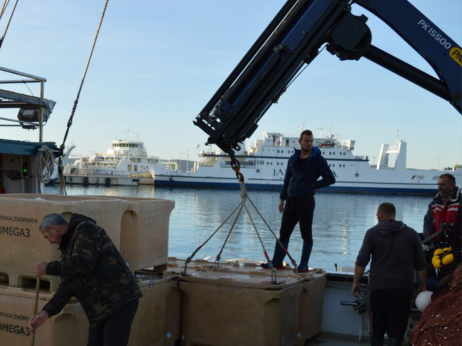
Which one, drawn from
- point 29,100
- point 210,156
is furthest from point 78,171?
point 29,100

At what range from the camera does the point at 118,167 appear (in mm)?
108625

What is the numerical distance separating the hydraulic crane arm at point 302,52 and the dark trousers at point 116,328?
3.00 meters

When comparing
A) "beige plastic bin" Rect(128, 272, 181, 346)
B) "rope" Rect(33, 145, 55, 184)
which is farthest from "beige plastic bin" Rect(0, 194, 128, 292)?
"rope" Rect(33, 145, 55, 184)

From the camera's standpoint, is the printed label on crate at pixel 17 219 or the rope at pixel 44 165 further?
the rope at pixel 44 165

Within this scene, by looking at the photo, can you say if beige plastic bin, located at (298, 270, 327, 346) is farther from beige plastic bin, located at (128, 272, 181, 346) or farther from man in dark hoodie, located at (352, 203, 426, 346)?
beige plastic bin, located at (128, 272, 181, 346)

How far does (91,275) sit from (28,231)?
114 cm

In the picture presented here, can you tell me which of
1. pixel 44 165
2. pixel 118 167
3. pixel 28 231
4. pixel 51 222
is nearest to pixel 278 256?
pixel 28 231

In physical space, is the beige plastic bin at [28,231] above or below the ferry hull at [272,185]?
above

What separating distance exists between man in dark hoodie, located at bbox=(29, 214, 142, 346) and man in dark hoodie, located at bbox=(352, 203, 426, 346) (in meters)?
2.41

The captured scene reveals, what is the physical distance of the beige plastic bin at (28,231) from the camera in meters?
5.45

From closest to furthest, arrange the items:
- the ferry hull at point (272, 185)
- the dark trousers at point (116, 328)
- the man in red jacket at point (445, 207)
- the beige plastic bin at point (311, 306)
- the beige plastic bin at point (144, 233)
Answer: the dark trousers at point (116, 328)
the beige plastic bin at point (144, 233)
the man in red jacket at point (445, 207)
the beige plastic bin at point (311, 306)
the ferry hull at point (272, 185)

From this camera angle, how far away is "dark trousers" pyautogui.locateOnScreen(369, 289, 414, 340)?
6.02 meters

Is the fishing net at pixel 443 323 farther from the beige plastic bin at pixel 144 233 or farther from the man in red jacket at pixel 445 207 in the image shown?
the beige plastic bin at pixel 144 233

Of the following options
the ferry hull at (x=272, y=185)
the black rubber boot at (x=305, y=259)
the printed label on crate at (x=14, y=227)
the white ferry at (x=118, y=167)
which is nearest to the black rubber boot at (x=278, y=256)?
the black rubber boot at (x=305, y=259)
